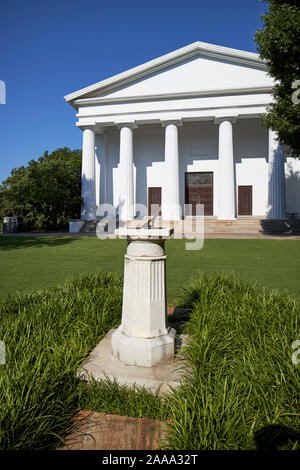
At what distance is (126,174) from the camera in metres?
22.6

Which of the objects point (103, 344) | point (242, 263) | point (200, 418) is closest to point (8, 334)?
point (103, 344)

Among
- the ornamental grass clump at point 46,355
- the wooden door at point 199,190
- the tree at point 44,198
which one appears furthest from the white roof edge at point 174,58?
the ornamental grass clump at point 46,355

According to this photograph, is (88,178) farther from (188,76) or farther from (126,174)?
(188,76)

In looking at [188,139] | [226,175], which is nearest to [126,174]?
[188,139]

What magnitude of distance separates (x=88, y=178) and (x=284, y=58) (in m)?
15.7

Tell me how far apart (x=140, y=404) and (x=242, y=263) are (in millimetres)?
7068

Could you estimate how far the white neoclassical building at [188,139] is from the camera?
827 inches

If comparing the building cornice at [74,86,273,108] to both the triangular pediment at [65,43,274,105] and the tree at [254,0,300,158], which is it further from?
the tree at [254,0,300,158]

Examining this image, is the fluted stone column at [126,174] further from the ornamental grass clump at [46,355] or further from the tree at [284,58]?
the ornamental grass clump at [46,355]

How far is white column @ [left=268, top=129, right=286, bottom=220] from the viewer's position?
67.7 ft

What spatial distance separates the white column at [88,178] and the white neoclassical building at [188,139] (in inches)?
3.2

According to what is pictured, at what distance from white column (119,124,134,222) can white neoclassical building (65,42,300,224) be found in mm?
81

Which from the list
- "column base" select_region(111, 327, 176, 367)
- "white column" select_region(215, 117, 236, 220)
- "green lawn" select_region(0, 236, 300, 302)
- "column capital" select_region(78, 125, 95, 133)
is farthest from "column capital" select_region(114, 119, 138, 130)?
"column base" select_region(111, 327, 176, 367)
